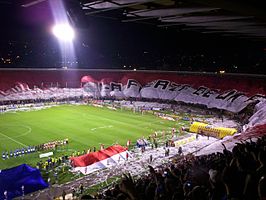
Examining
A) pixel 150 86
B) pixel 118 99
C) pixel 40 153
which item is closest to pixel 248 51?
pixel 150 86

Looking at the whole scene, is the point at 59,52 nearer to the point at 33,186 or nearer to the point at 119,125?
the point at 119,125

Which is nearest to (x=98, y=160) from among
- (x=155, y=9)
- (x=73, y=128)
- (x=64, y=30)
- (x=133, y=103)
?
(x=64, y=30)

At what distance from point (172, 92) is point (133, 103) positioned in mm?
6719

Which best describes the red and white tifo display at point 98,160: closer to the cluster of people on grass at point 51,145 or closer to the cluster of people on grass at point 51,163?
the cluster of people on grass at point 51,163

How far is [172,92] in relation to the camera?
5069cm

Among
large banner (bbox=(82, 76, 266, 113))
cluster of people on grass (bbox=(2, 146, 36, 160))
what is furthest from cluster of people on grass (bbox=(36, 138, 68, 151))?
large banner (bbox=(82, 76, 266, 113))

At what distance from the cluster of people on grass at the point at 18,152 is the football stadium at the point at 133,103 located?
0.28ft

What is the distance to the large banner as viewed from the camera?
135 feet

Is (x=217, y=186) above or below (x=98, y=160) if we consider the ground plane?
above

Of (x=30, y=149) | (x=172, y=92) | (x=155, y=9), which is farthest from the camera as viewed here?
(x=172, y=92)

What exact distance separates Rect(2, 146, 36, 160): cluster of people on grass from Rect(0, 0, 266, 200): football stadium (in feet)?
0.28

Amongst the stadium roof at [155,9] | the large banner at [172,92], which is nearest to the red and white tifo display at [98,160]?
the stadium roof at [155,9]

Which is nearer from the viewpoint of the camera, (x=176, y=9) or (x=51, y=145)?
(x=176, y=9)

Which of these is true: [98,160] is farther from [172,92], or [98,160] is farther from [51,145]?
[172,92]
